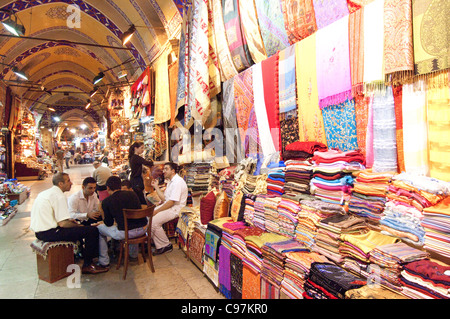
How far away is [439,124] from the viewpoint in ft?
5.58

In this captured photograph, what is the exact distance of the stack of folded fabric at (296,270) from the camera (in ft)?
6.16

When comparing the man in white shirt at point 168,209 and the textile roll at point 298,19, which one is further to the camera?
the man in white shirt at point 168,209

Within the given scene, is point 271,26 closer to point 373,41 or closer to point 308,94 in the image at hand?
point 308,94

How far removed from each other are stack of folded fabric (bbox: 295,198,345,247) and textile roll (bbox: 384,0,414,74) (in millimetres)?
1036

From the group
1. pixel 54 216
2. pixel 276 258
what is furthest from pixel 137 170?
pixel 276 258

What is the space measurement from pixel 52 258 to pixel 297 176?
9.87ft

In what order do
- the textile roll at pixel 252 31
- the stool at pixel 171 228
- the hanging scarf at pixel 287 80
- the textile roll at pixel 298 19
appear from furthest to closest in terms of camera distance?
1. the stool at pixel 171 228
2. the textile roll at pixel 252 31
3. the hanging scarf at pixel 287 80
4. the textile roll at pixel 298 19

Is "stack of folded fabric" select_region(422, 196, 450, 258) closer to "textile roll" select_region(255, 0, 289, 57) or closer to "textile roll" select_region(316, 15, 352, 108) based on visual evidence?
"textile roll" select_region(316, 15, 352, 108)

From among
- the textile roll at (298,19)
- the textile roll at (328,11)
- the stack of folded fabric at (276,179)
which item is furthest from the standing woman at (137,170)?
the textile roll at (328,11)

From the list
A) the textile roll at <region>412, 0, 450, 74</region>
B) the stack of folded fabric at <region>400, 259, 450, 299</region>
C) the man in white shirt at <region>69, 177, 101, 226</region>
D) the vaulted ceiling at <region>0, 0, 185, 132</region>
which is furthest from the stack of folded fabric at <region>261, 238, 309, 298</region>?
the vaulted ceiling at <region>0, 0, 185, 132</region>

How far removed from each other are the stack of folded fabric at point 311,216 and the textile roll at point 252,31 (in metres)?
2.05

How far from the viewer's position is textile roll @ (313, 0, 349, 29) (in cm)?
235

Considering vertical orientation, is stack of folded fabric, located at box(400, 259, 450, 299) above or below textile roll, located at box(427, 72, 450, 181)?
below

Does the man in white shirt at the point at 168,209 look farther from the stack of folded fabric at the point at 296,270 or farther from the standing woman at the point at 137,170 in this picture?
the stack of folded fabric at the point at 296,270
